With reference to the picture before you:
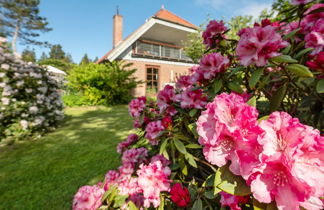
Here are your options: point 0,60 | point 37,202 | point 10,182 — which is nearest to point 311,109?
point 37,202

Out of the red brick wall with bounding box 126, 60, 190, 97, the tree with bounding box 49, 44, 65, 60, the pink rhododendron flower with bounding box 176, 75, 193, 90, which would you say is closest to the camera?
the pink rhododendron flower with bounding box 176, 75, 193, 90

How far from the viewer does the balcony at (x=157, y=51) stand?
1258 centimetres

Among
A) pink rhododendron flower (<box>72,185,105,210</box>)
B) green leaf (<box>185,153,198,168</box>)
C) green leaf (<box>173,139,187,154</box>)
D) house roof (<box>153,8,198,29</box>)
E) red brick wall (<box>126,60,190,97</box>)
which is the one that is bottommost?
pink rhododendron flower (<box>72,185,105,210</box>)

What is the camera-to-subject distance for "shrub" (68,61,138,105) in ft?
31.4

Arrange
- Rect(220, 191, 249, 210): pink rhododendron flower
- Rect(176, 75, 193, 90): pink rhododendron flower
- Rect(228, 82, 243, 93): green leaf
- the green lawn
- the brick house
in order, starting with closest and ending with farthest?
Rect(220, 191, 249, 210): pink rhododendron flower < Rect(228, 82, 243, 93): green leaf < Rect(176, 75, 193, 90): pink rhododendron flower < the green lawn < the brick house

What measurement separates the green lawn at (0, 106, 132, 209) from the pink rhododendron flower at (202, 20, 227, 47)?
203 cm

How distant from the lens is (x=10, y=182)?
87.0 inches

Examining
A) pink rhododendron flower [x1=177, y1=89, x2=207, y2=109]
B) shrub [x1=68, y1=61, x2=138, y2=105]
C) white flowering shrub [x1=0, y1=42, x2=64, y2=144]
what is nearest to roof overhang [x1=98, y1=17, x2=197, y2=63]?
shrub [x1=68, y1=61, x2=138, y2=105]

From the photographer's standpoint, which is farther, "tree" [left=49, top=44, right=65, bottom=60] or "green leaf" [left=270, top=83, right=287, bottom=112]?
"tree" [left=49, top=44, right=65, bottom=60]

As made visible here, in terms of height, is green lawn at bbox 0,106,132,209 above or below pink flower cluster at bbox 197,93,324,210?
below

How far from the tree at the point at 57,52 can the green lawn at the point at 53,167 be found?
68208 millimetres

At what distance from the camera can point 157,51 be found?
13789 mm

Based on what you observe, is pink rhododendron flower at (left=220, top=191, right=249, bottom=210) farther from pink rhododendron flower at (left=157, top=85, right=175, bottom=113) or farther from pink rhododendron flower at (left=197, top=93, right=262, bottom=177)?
pink rhododendron flower at (left=157, top=85, right=175, bottom=113)

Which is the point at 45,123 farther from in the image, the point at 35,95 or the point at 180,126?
the point at 180,126
